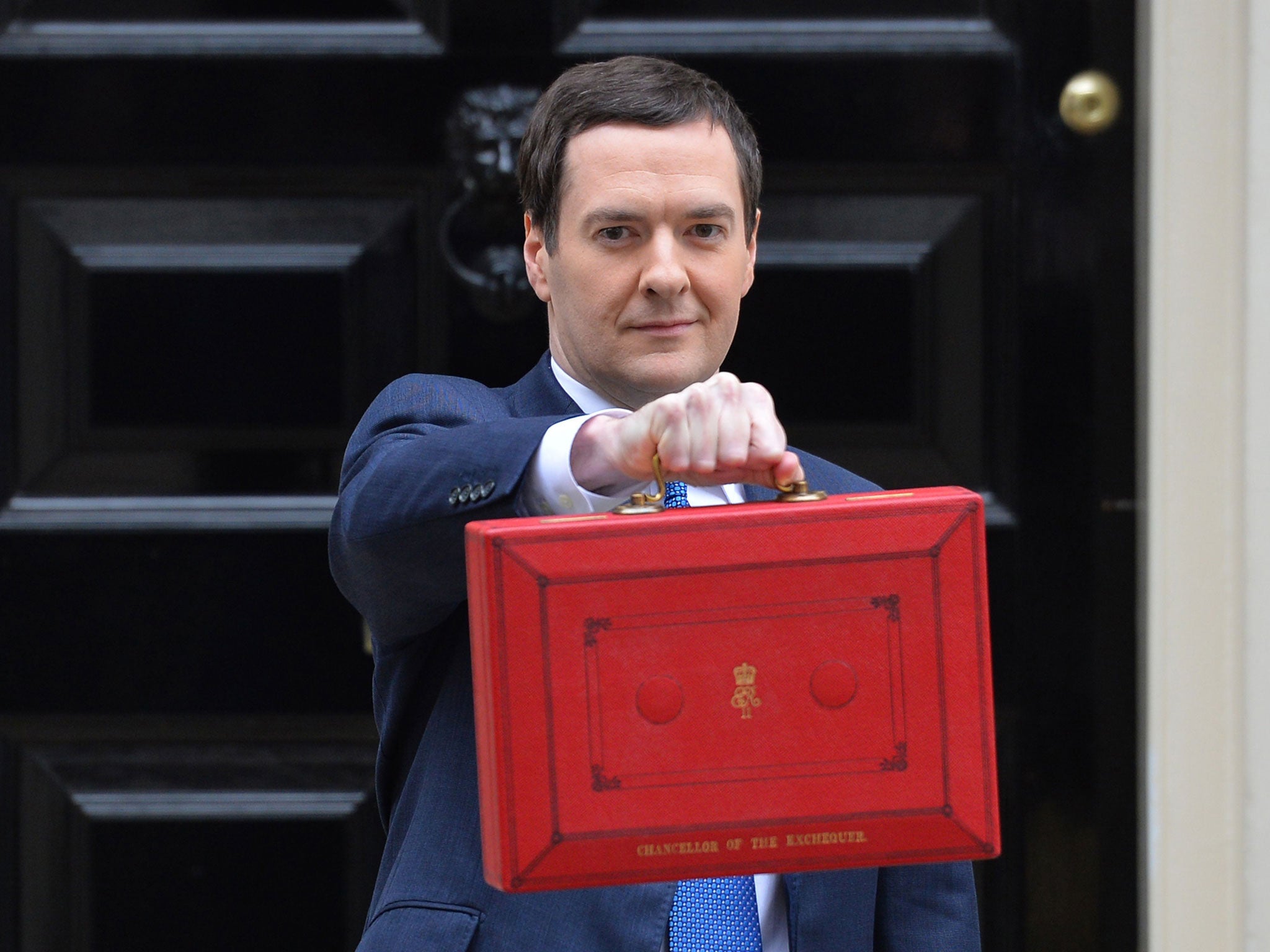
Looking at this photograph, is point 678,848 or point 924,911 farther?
point 924,911

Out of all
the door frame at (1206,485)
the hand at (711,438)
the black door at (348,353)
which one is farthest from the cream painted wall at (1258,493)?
the hand at (711,438)

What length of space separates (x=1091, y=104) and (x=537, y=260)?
0.99 metres

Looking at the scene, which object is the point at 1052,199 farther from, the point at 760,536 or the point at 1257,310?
the point at 760,536

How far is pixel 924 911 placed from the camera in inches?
48.3

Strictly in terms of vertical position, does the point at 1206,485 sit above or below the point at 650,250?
below

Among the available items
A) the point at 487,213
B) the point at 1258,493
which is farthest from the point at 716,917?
the point at 487,213

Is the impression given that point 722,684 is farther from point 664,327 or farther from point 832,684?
point 664,327

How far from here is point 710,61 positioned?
76.7 inches

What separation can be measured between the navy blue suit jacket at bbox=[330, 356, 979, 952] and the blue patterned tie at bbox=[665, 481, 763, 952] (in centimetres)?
3

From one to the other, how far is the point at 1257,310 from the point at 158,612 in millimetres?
1381

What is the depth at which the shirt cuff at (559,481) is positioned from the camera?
39.0 inches

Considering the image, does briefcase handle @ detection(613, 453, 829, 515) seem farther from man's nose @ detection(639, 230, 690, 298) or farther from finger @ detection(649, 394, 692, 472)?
man's nose @ detection(639, 230, 690, 298)

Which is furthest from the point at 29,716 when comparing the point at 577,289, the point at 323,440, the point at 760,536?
the point at 760,536

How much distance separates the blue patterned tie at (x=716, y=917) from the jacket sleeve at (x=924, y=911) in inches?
5.9
